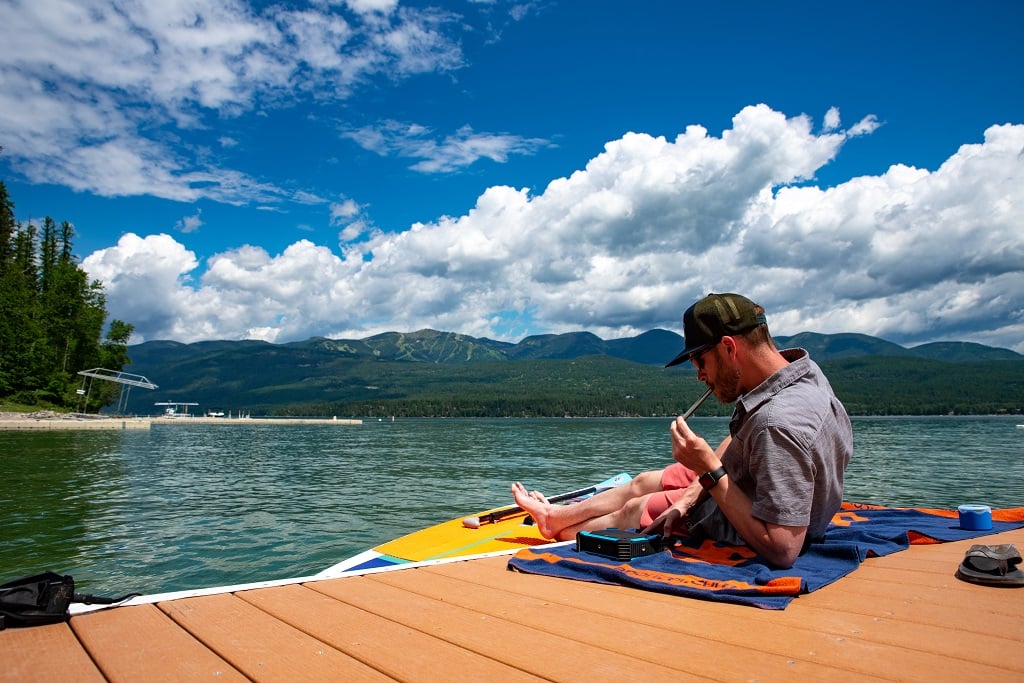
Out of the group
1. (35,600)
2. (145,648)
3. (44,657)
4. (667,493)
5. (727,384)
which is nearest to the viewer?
(44,657)

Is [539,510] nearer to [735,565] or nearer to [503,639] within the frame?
[735,565]

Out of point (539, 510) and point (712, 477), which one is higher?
point (712, 477)

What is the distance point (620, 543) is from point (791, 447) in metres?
1.24

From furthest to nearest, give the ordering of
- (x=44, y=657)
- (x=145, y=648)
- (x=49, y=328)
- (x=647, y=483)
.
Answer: (x=49, y=328)
(x=647, y=483)
(x=145, y=648)
(x=44, y=657)

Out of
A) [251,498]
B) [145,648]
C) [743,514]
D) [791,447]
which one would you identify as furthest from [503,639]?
[251,498]

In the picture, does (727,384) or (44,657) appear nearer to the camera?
(44,657)

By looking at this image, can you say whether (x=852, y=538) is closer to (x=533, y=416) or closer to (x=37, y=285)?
(x=37, y=285)

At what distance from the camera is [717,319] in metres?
3.70

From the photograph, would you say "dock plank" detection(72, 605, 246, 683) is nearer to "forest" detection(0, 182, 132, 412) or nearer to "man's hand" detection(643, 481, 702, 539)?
"man's hand" detection(643, 481, 702, 539)

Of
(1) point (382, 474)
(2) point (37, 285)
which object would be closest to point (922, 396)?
(1) point (382, 474)

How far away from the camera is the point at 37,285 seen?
73000 millimetres

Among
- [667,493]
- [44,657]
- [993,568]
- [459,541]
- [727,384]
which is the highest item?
[727,384]

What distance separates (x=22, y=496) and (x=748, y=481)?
21404 millimetres

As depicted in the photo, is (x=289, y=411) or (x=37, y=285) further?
(x=289, y=411)
